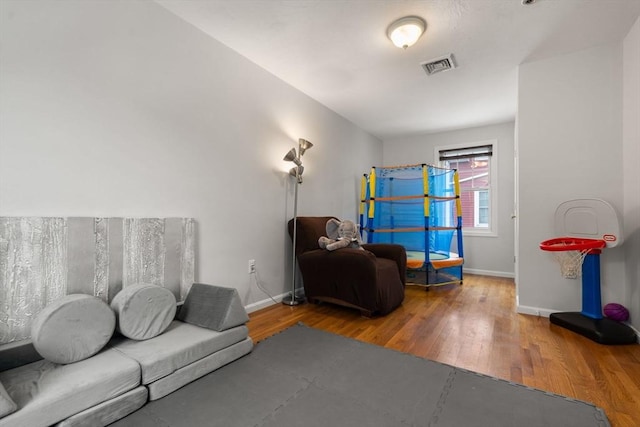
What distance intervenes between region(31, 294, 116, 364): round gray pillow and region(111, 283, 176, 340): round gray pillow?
67mm

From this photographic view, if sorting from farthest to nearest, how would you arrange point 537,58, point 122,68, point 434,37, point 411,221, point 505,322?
point 411,221 < point 537,58 < point 505,322 < point 434,37 < point 122,68

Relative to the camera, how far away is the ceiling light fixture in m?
2.06

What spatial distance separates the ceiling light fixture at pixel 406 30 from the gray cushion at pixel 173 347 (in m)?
2.44

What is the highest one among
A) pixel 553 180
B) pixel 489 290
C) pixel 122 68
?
pixel 122 68

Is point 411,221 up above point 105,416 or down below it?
above

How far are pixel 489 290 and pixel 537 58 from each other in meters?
2.61

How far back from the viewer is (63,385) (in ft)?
3.72

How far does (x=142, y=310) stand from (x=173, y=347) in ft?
0.98

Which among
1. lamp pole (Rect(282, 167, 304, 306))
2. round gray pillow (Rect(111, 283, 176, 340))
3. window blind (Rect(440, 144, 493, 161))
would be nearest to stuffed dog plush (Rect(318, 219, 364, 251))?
lamp pole (Rect(282, 167, 304, 306))

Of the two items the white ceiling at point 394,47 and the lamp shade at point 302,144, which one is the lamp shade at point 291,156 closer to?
the lamp shade at point 302,144

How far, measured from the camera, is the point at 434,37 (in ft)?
7.55

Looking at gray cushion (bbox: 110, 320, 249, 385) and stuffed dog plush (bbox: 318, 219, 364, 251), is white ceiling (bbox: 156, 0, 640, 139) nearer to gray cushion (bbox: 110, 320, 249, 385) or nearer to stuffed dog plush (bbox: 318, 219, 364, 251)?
stuffed dog plush (bbox: 318, 219, 364, 251)

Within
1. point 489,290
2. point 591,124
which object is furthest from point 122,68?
point 489,290

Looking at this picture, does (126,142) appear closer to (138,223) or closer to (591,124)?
(138,223)
